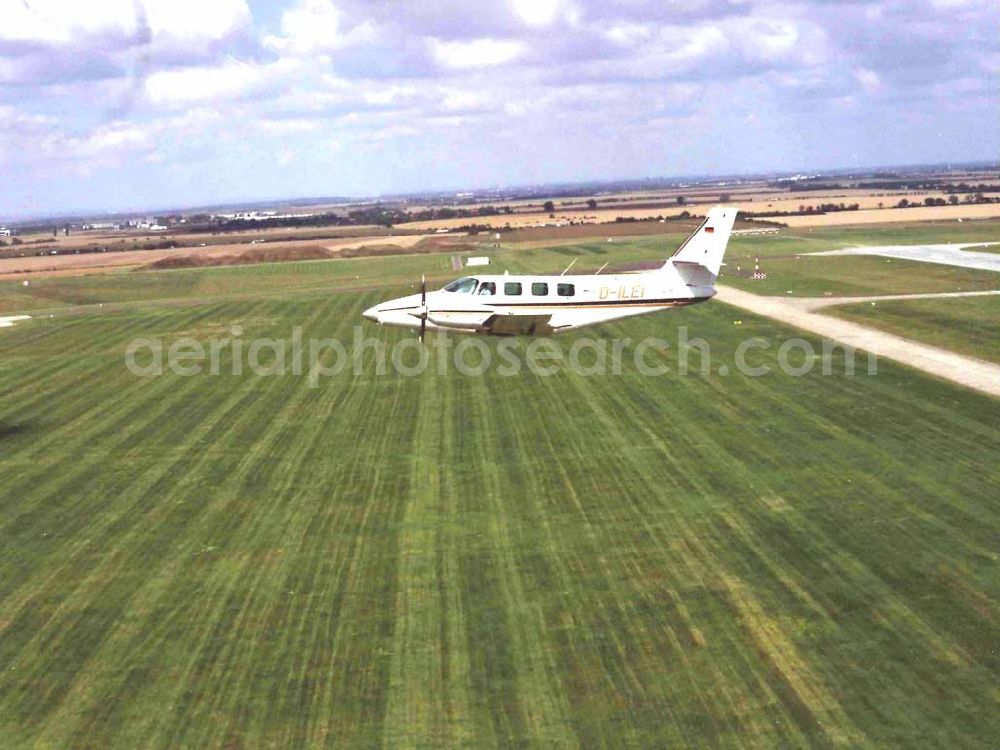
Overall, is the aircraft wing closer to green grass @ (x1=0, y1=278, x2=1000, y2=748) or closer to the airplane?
the airplane

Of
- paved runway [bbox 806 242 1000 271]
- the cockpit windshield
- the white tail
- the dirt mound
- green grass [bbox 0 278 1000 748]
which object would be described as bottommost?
green grass [bbox 0 278 1000 748]

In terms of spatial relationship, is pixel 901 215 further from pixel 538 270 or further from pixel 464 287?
pixel 464 287

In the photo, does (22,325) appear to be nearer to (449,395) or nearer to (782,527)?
(449,395)

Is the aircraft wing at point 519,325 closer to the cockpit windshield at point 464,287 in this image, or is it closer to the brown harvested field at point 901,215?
the cockpit windshield at point 464,287

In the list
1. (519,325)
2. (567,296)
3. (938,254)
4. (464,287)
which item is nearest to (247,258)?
(938,254)

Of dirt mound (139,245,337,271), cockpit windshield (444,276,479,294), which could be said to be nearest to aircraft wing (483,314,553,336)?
cockpit windshield (444,276,479,294)

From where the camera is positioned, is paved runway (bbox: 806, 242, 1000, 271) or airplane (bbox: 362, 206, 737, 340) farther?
paved runway (bbox: 806, 242, 1000, 271)

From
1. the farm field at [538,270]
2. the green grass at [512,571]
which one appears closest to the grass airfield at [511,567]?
the green grass at [512,571]

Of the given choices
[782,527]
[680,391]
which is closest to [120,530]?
[782,527]
